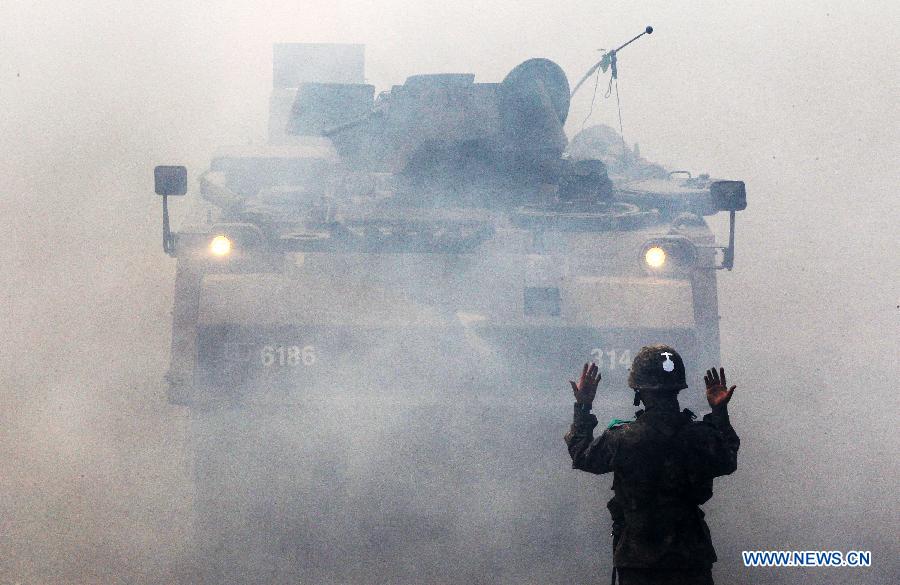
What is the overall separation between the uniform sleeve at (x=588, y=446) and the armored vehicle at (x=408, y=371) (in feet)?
6.52

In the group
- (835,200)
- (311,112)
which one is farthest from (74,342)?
(835,200)

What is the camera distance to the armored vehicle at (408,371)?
6227 mm

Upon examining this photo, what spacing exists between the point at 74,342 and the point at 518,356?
6005 mm

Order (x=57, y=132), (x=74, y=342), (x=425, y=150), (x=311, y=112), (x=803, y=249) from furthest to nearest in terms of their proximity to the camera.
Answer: (x=57, y=132), (x=803, y=249), (x=74, y=342), (x=311, y=112), (x=425, y=150)

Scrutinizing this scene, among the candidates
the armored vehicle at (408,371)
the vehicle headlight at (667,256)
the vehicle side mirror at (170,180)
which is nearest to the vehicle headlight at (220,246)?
the armored vehicle at (408,371)

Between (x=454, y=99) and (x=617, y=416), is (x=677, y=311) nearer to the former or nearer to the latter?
(x=617, y=416)

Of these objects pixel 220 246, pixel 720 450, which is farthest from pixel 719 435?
pixel 220 246

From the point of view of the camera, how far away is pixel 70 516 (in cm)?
686

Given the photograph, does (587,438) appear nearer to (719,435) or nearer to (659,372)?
(659,372)

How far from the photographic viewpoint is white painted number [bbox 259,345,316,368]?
6223 mm

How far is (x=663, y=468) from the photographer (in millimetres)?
4016

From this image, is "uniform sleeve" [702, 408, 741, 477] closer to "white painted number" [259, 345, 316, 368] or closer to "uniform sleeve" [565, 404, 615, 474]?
"uniform sleeve" [565, 404, 615, 474]

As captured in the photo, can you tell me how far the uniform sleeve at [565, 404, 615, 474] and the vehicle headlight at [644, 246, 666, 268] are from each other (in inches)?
100

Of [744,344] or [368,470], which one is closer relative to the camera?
[368,470]
